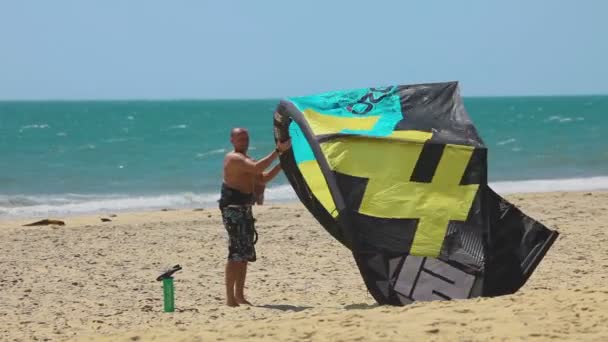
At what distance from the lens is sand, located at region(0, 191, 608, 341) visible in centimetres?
667

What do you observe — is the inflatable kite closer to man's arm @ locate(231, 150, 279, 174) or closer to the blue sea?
man's arm @ locate(231, 150, 279, 174)

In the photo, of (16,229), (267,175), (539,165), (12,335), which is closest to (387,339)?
(267,175)

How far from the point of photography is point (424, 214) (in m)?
8.05

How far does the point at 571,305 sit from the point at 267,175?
2.71m

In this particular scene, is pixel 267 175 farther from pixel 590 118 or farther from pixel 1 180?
pixel 590 118

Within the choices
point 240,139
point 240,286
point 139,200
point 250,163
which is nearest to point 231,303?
point 240,286

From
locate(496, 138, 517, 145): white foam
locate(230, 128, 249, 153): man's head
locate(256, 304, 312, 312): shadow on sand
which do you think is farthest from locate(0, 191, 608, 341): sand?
locate(496, 138, 517, 145): white foam

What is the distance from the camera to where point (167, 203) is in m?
22.8

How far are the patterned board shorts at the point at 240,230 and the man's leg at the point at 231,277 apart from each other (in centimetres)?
13

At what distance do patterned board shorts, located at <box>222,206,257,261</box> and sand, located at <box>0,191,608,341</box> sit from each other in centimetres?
47

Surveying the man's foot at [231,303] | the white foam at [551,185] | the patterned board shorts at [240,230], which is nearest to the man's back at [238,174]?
the patterned board shorts at [240,230]

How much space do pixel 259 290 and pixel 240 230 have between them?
59.3 inches

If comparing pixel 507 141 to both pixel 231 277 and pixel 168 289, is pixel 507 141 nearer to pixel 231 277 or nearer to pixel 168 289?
pixel 231 277

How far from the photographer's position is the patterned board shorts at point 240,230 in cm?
834
